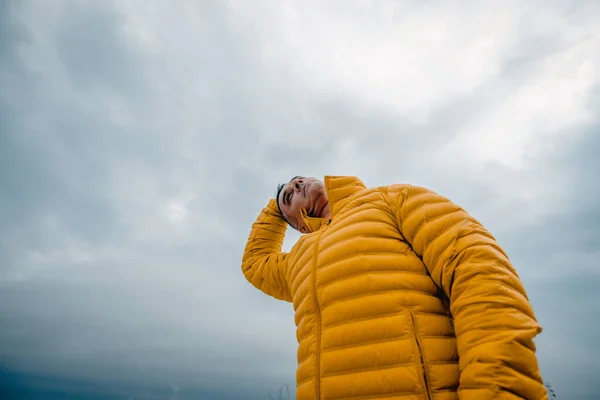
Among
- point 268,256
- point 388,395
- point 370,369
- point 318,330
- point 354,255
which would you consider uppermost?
point 268,256

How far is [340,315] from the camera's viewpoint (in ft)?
6.80

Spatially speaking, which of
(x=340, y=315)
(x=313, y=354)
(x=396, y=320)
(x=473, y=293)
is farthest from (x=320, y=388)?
(x=473, y=293)

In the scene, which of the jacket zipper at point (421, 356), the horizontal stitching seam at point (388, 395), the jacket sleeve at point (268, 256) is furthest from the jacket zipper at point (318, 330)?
the jacket sleeve at point (268, 256)

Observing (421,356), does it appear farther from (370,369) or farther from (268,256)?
(268,256)

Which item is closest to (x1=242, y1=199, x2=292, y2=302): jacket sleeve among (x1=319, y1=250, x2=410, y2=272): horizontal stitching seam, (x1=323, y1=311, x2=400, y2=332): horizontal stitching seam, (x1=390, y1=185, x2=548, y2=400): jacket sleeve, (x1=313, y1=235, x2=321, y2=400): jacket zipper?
(x1=313, y1=235, x2=321, y2=400): jacket zipper

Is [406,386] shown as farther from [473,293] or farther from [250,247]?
[250,247]

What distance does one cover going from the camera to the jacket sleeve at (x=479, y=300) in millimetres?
1453

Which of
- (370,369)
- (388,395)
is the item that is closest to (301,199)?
(370,369)

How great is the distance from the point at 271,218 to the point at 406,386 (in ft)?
9.62

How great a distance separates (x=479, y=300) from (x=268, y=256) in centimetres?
272

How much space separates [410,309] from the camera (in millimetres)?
1919

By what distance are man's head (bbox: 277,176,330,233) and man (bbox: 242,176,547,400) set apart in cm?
102

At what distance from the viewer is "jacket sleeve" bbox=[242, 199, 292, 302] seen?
3.70 metres

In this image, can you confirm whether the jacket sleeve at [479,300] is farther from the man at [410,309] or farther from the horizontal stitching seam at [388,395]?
the horizontal stitching seam at [388,395]
